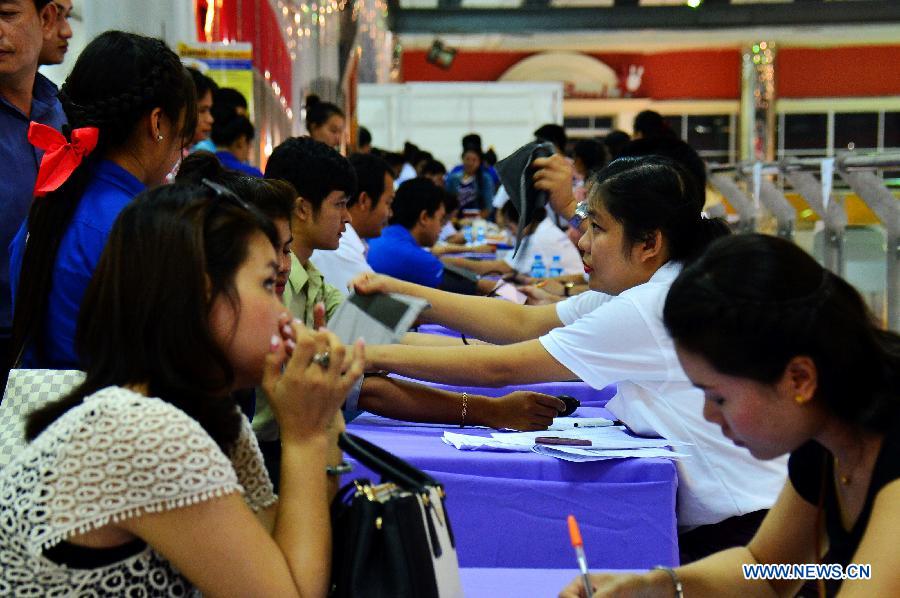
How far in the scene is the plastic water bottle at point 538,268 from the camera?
5.90 meters

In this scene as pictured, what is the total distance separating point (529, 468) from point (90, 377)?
3.50 ft

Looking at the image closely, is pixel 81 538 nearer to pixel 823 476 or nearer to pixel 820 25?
pixel 823 476

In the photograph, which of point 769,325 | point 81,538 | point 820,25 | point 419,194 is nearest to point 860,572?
point 769,325

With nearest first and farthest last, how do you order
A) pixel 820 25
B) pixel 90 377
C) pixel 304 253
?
pixel 90 377
pixel 304 253
pixel 820 25

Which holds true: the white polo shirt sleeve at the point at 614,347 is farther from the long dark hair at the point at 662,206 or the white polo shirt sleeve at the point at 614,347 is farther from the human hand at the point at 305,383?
the human hand at the point at 305,383

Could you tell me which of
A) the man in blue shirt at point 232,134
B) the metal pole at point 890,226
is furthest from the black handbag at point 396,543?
the metal pole at point 890,226

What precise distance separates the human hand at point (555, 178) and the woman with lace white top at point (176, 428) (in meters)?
2.20

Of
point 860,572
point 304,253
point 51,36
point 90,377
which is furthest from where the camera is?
point 304,253

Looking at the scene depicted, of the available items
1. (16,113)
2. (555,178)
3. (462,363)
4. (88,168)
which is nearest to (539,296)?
(555,178)

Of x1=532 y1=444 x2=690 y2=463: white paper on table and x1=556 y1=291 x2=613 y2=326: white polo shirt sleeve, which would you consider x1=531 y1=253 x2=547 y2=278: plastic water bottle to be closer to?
x1=556 y1=291 x2=613 y2=326: white polo shirt sleeve

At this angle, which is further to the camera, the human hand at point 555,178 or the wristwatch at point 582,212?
the human hand at point 555,178

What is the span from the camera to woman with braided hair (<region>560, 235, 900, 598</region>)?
1225 millimetres

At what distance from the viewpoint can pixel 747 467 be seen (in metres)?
2.23

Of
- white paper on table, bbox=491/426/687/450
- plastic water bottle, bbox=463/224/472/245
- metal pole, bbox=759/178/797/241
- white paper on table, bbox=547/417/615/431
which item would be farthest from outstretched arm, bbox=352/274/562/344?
plastic water bottle, bbox=463/224/472/245
